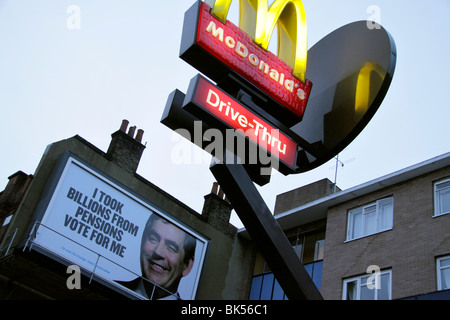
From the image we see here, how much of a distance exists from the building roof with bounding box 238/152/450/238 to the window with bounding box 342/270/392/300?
3.68 metres

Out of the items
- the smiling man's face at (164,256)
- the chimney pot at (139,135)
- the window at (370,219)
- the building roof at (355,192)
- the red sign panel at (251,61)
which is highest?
the chimney pot at (139,135)

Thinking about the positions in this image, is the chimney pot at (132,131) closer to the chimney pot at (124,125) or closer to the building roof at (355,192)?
the chimney pot at (124,125)

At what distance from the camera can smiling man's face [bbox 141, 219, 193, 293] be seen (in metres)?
24.1

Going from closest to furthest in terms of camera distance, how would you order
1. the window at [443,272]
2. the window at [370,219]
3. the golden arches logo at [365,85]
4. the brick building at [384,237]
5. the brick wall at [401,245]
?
the golden arches logo at [365,85]
the window at [443,272]
the brick wall at [401,245]
the brick building at [384,237]
the window at [370,219]

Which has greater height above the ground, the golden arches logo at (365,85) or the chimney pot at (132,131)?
the chimney pot at (132,131)

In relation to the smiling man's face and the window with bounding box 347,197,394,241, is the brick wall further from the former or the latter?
the smiling man's face

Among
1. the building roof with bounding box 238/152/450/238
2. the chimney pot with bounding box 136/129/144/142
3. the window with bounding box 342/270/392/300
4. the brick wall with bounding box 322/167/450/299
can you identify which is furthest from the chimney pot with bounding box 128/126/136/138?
the window with bounding box 342/270/392/300

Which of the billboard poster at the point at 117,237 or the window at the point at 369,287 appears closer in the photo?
the window at the point at 369,287

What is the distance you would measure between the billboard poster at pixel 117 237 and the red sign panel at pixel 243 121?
626 inches

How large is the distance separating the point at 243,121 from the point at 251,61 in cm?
110

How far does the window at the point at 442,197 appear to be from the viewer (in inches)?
772

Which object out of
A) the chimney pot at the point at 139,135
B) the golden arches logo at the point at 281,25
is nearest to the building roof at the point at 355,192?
the chimney pot at the point at 139,135

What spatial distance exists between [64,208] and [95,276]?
9.68 ft
